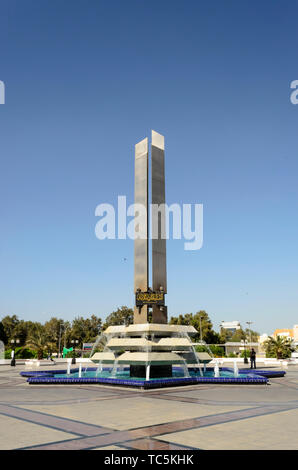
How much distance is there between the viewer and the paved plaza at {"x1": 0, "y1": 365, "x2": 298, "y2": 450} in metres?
8.39

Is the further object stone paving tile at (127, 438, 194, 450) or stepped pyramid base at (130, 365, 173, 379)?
stepped pyramid base at (130, 365, 173, 379)

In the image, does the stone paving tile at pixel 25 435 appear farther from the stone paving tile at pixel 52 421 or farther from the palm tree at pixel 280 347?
the palm tree at pixel 280 347

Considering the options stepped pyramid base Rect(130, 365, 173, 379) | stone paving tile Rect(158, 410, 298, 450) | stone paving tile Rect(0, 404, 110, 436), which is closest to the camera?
stone paving tile Rect(158, 410, 298, 450)

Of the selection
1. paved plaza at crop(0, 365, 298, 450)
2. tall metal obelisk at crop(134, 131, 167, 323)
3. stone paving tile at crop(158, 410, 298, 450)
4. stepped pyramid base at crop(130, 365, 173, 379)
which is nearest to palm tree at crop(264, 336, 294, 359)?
tall metal obelisk at crop(134, 131, 167, 323)

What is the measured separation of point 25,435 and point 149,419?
3.63 metres

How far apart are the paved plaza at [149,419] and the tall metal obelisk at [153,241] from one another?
7.85 metres

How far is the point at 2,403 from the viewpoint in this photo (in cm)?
1466

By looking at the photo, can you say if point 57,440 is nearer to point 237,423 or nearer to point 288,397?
point 237,423

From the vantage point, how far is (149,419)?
11188mm

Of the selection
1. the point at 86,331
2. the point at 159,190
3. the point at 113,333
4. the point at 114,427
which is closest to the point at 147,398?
the point at 114,427

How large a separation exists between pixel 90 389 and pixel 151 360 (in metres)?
→ 3.74

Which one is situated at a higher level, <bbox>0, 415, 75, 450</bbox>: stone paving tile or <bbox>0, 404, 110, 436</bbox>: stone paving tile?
<bbox>0, 415, 75, 450</bbox>: stone paving tile

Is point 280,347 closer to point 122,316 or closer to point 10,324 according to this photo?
point 122,316

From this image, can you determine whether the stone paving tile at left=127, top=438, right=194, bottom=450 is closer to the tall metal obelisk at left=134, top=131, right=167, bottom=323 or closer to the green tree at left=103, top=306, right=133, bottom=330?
the tall metal obelisk at left=134, top=131, right=167, bottom=323
